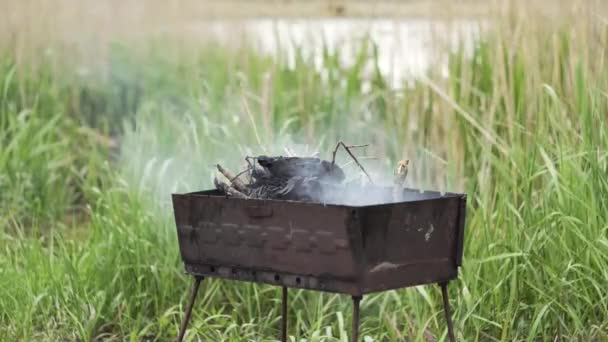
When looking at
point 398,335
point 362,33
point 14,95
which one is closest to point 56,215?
point 14,95

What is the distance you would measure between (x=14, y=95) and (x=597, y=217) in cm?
400

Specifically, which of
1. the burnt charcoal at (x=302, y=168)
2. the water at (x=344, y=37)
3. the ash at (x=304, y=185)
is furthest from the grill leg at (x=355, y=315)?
the water at (x=344, y=37)

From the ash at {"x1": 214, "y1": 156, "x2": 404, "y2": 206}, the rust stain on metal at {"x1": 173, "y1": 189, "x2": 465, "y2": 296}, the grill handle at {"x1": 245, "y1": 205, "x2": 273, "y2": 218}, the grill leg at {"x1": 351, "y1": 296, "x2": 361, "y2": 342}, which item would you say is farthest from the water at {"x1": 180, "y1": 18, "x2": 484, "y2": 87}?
the grill leg at {"x1": 351, "y1": 296, "x2": 361, "y2": 342}

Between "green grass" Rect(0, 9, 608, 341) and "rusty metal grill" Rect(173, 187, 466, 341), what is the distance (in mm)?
454

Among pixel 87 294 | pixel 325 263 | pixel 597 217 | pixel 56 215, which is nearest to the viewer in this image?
pixel 325 263

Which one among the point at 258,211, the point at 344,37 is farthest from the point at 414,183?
the point at 344,37

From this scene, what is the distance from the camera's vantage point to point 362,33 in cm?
680

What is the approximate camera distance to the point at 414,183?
4.94m

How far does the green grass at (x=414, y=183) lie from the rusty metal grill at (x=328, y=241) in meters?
0.45

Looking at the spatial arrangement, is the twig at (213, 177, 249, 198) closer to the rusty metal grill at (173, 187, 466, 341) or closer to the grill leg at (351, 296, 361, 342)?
the rusty metal grill at (173, 187, 466, 341)

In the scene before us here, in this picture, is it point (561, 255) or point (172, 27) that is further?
point (172, 27)

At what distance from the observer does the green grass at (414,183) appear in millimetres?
4098

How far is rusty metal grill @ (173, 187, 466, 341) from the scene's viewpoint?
125 inches

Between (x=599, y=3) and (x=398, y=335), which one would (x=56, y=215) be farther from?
(x=599, y=3)
